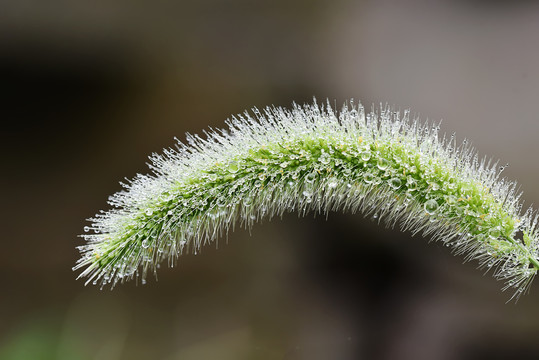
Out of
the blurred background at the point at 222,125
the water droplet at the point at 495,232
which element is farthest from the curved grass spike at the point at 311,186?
the blurred background at the point at 222,125

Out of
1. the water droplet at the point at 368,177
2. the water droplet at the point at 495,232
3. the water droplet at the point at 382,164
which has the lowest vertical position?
the water droplet at the point at 495,232

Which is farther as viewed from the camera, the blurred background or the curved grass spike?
the blurred background

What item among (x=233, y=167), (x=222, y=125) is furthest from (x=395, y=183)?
(x=222, y=125)

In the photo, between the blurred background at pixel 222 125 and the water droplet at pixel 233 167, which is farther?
the blurred background at pixel 222 125

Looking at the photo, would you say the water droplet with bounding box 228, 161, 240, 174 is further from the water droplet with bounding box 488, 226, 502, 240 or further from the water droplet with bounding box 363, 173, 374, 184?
the water droplet with bounding box 488, 226, 502, 240

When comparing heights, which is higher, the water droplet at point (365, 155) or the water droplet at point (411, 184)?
the water droplet at point (365, 155)

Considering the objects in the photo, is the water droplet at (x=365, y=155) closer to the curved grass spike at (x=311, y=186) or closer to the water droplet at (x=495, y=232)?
the curved grass spike at (x=311, y=186)

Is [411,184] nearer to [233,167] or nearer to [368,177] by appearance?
[368,177]

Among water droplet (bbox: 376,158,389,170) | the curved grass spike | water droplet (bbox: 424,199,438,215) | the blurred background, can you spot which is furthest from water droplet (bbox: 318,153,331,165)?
the blurred background

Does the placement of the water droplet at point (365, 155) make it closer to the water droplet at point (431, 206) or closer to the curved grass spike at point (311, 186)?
the curved grass spike at point (311, 186)
